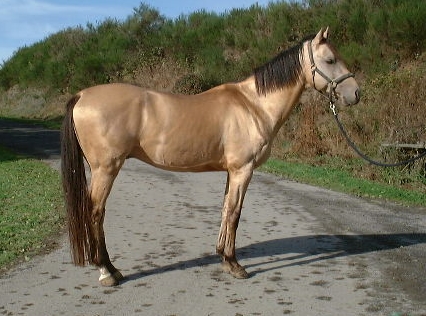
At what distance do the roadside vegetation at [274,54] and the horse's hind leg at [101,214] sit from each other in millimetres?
6404

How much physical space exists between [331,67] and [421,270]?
2208 mm

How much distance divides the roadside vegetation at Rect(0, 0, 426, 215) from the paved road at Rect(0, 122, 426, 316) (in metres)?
2.66

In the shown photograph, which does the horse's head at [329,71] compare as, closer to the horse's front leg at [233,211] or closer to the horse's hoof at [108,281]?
the horse's front leg at [233,211]

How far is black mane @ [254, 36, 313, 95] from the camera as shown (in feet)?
17.3

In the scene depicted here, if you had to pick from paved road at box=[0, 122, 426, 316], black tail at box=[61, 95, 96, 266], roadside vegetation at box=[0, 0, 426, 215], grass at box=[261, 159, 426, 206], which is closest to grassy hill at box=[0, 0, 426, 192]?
roadside vegetation at box=[0, 0, 426, 215]

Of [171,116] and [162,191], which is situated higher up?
[171,116]

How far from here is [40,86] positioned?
3350cm

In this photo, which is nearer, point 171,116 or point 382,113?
point 171,116

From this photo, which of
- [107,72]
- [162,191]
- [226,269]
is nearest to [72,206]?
[226,269]

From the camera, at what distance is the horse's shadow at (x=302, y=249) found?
5.36 meters

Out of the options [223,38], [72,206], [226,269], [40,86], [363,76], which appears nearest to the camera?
[72,206]

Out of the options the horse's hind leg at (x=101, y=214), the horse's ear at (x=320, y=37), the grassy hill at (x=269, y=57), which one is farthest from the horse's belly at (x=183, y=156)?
the grassy hill at (x=269, y=57)

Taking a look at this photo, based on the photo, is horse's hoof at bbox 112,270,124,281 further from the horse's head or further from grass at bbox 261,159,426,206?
grass at bbox 261,159,426,206

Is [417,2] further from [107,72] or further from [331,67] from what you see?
[107,72]
